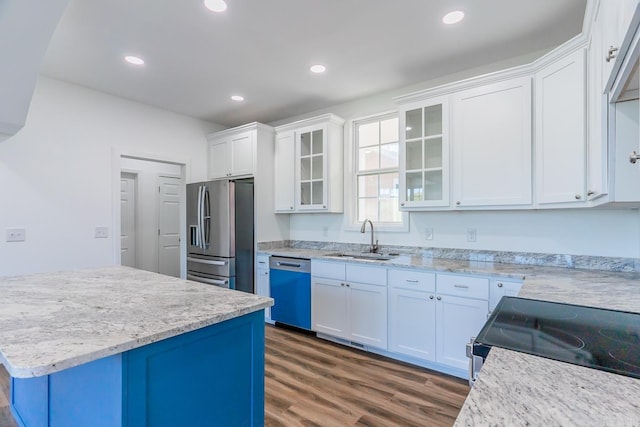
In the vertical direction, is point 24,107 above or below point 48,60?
below

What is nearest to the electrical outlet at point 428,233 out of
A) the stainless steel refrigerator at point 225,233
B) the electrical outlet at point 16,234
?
the stainless steel refrigerator at point 225,233

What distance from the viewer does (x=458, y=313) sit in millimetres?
2396

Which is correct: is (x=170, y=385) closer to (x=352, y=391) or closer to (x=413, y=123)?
(x=352, y=391)

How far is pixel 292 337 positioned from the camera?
3.32 metres

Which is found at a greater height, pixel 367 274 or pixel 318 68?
pixel 318 68

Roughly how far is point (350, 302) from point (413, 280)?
68cm

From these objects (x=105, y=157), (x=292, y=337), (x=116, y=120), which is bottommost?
(x=292, y=337)

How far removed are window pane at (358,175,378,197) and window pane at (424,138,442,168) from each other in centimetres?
79

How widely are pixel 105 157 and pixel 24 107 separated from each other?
141 cm

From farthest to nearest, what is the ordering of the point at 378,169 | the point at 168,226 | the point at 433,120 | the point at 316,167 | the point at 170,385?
the point at 168,226
the point at 316,167
the point at 378,169
the point at 433,120
the point at 170,385

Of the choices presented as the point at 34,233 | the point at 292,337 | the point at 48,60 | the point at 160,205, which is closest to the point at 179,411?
the point at 292,337

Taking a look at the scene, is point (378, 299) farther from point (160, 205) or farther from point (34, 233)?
point (160, 205)

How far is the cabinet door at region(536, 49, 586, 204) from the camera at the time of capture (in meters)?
2.06

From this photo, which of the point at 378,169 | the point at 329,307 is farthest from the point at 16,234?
the point at 378,169
